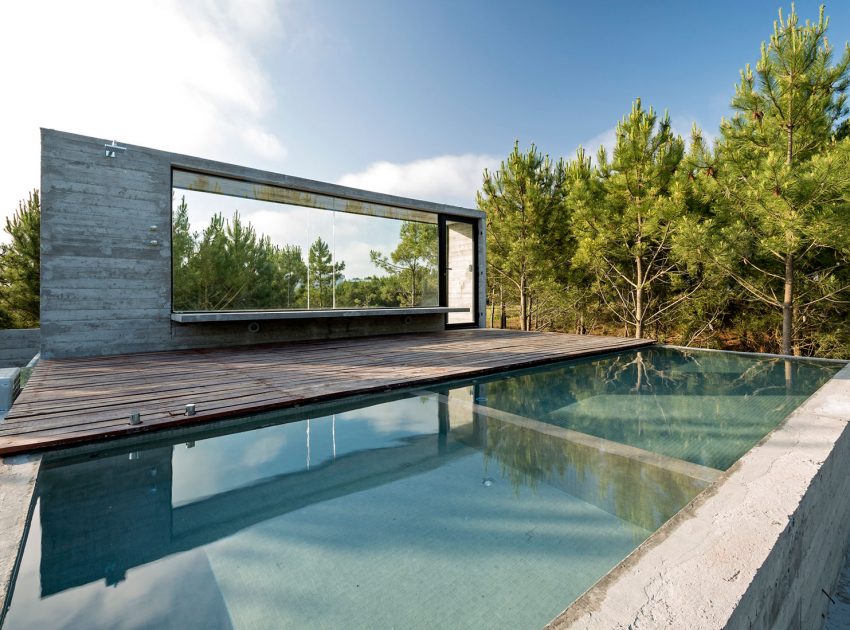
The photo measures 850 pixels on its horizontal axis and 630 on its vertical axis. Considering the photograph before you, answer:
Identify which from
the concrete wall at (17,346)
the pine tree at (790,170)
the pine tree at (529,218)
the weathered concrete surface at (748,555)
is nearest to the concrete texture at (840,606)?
the weathered concrete surface at (748,555)

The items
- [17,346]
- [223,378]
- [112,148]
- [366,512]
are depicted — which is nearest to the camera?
[366,512]

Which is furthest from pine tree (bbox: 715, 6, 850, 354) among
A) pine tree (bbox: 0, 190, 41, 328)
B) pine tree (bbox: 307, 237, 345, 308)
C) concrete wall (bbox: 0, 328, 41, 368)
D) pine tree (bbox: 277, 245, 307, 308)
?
pine tree (bbox: 0, 190, 41, 328)

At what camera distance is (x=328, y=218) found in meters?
5.77

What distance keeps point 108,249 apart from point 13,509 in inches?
141

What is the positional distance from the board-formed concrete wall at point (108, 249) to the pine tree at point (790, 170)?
6.71m

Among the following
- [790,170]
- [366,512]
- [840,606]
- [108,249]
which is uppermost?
[790,170]

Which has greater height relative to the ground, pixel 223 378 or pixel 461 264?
pixel 461 264

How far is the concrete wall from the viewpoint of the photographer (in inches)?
251

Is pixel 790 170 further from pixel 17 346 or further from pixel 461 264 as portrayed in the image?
pixel 17 346

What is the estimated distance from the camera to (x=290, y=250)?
17.9 ft

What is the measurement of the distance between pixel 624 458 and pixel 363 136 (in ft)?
25.2

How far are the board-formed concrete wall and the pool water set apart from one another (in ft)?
9.33

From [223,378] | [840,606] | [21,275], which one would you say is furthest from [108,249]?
[21,275]

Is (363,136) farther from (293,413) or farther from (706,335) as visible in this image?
(706,335)
